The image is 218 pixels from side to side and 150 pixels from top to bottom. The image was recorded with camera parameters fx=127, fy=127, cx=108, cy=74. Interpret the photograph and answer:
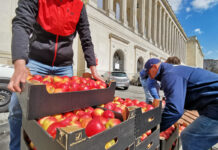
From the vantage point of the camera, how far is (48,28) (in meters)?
1.31

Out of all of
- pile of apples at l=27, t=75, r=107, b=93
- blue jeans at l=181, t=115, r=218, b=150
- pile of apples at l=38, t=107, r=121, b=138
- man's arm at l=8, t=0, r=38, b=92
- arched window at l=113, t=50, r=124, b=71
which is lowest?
blue jeans at l=181, t=115, r=218, b=150

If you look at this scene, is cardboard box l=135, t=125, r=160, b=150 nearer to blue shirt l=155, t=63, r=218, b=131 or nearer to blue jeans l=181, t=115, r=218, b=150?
blue shirt l=155, t=63, r=218, b=131

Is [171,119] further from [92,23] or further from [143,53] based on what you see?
[143,53]

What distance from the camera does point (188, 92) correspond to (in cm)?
143

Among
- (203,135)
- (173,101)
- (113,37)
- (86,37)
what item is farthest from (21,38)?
(113,37)

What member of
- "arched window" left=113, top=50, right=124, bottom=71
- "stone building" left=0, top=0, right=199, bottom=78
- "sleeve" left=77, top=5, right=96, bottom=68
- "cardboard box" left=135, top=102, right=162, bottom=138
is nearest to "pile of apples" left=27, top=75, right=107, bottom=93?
"sleeve" left=77, top=5, right=96, bottom=68

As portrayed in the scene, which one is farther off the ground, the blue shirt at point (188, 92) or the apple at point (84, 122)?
the blue shirt at point (188, 92)

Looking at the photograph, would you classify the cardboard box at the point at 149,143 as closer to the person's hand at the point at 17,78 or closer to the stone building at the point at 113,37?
the person's hand at the point at 17,78

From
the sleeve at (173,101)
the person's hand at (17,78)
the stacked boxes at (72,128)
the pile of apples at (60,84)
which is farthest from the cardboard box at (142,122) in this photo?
the person's hand at (17,78)

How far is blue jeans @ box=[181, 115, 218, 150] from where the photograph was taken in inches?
51.7

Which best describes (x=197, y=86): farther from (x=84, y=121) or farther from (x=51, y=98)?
(x=51, y=98)

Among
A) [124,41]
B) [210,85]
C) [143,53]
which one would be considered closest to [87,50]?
[210,85]

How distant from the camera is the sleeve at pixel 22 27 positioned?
0.98m

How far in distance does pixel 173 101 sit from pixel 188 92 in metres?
0.37
